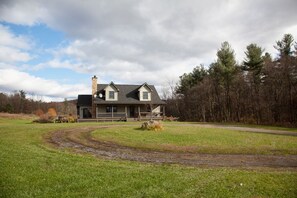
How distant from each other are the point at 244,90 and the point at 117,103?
22.9 metres

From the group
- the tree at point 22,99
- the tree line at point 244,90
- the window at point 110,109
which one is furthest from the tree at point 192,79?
the tree at point 22,99

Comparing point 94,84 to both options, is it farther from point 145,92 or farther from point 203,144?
point 203,144

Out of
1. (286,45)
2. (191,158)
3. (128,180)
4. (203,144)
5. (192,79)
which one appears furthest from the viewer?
(192,79)

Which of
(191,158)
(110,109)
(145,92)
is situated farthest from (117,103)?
(191,158)

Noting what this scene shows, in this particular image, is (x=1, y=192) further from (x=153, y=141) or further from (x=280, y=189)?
(x=153, y=141)

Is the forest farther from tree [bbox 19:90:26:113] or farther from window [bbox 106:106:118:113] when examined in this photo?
tree [bbox 19:90:26:113]

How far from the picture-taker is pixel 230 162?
1116 cm

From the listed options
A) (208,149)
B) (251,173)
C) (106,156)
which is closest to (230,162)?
(251,173)

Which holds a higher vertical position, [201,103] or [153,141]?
[201,103]

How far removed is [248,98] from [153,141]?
110 feet

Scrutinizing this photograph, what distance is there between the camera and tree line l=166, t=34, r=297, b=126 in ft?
122

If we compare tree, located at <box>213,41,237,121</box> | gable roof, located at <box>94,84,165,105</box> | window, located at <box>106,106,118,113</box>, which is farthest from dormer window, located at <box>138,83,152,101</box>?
tree, located at <box>213,41,237,121</box>

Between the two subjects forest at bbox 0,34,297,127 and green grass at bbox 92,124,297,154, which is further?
forest at bbox 0,34,297,127

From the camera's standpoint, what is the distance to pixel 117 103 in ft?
136
